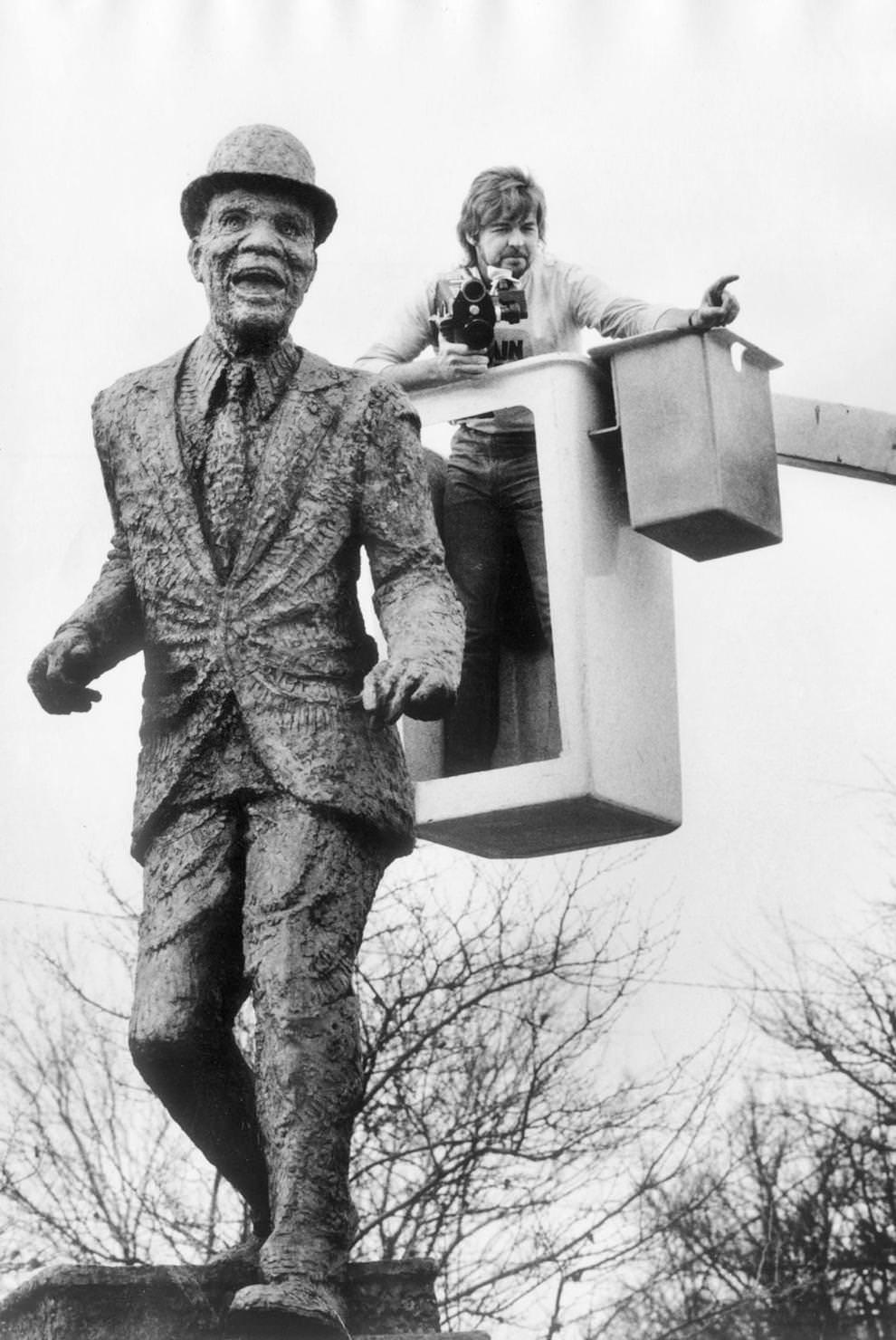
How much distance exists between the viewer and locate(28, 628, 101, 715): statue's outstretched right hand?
499 centimetres

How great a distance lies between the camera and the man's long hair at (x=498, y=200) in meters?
7.43

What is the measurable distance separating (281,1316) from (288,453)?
5.09 ft

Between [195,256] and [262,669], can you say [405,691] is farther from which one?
[195,256]

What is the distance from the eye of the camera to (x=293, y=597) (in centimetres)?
487

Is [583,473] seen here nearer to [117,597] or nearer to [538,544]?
[538,544]

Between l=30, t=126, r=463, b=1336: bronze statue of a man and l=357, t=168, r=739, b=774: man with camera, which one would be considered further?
l=357, t=168, r=739, b=774: man with camera

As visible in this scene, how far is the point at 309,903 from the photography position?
4.68m

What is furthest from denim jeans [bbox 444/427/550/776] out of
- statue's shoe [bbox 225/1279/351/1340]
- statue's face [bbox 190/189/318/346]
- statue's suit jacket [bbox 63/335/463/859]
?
statue's shoe [bbox 225/1279/351/1340]

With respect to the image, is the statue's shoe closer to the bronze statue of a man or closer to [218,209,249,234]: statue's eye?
the bronze statue of a man

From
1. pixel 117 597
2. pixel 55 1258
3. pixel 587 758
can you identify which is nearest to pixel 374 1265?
pixel 117 597

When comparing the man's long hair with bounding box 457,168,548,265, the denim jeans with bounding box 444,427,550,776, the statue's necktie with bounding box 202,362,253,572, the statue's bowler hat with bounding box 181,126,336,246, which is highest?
the man's long hair with bounding box 457,168,548,265

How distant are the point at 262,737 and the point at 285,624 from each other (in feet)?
0.68

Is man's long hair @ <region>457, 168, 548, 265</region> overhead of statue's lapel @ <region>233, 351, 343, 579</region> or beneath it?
overhead

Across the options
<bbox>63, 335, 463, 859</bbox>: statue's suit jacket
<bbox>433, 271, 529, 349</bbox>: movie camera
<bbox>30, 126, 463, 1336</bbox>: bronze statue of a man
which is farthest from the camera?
<bbox>433, 271, 529, 349</bbox>: movie camera
